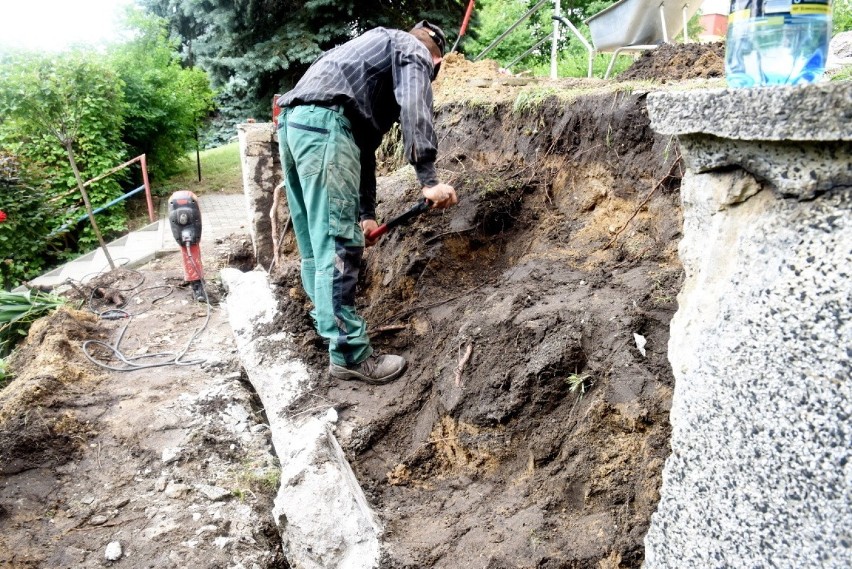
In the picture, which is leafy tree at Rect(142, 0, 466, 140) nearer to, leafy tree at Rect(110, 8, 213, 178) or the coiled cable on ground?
leafy tree at Rect(110, 8, 213, 178)

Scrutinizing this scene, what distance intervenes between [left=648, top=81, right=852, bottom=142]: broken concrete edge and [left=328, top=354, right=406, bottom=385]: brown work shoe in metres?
1.93

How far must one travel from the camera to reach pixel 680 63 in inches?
184

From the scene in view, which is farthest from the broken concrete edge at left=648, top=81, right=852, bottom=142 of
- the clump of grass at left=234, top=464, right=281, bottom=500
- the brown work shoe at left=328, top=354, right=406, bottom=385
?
the clump of grass at left=234, top=464, right=281, bottom=500

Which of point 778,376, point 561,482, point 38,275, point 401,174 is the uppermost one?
point 778,376

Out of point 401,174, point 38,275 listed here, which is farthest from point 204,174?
point 401,174

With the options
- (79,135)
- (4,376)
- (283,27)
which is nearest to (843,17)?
(283,27)

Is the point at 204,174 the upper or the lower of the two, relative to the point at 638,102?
A: lower

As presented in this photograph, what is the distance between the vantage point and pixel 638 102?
2.83 metres

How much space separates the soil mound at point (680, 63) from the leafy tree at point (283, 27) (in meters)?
5.22

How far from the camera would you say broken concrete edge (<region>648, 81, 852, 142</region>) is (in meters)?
0.91

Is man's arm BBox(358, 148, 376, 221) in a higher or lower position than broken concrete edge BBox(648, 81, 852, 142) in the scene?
lower

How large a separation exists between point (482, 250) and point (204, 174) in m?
10.9

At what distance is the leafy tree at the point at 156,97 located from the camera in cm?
1047

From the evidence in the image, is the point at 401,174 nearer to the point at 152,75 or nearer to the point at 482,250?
the point at 482,250
